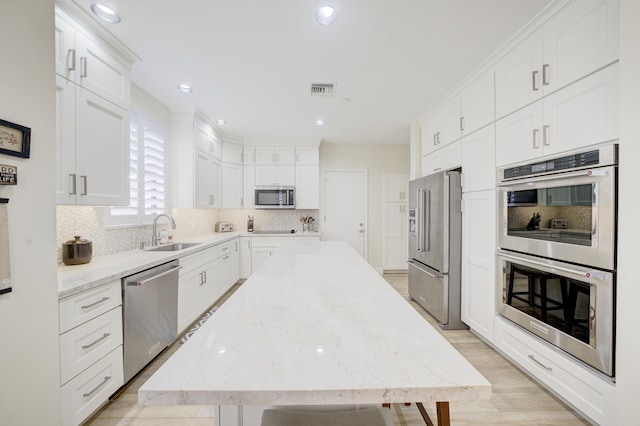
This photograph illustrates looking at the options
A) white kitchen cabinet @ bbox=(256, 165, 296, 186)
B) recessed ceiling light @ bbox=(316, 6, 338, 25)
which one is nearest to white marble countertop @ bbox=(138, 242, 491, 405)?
recessed ceiling light @ bbox=(316, 6, 338, 25)

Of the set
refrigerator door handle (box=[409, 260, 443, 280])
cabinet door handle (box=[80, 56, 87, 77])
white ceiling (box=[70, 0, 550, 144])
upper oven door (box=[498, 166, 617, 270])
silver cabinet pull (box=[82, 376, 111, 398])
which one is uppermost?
white ceiling (box=[70, 0, 550, 144])

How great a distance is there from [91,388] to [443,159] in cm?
367

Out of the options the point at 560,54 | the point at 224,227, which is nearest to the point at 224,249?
the point at 224,227

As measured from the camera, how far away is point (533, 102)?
1.84 m

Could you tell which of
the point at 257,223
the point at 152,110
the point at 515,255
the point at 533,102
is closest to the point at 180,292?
the point at 152,110

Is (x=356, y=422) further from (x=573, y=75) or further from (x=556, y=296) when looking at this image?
(x=573, y=75)

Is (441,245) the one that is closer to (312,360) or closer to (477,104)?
(477,104)

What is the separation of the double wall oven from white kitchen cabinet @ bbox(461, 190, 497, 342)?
5.6 inches

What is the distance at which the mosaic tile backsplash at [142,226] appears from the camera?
197cm

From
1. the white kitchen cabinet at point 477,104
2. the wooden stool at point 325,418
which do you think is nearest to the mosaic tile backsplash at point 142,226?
the wooden stool at point 325,418

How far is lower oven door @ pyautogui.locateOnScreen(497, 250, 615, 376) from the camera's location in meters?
1.38

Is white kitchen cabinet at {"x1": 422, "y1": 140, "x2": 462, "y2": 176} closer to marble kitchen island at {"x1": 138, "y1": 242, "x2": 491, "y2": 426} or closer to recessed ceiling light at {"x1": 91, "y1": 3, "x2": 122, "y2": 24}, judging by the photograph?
marble kitchen island at {"x1": 138, "y1": 242, "x2": 491, "y2": 426}

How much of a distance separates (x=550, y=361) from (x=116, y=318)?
2948 millimetres

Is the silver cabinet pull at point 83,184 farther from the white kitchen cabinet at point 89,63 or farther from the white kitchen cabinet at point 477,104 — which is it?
the white kitchen cabinet at point 477,104
